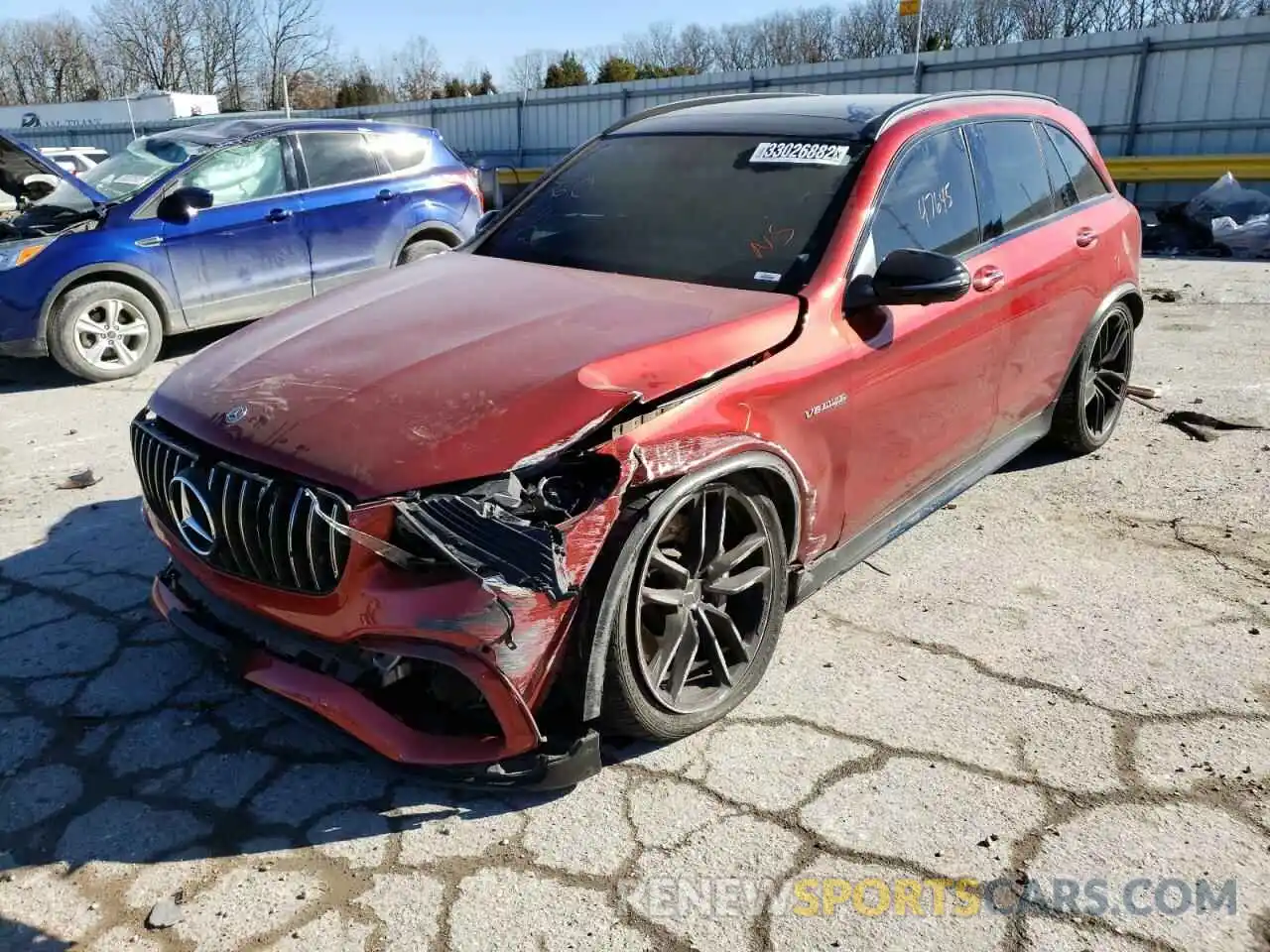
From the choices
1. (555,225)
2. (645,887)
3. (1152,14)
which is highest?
(1152,14)

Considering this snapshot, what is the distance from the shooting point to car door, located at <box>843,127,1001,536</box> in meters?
3.23

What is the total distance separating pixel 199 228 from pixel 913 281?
19.0 feet

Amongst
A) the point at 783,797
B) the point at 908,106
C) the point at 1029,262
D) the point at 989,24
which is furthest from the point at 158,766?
the point at 989,24

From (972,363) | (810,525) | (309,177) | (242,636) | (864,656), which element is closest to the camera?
(242,636)

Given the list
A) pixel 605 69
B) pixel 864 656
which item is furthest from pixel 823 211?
pixel 605 69

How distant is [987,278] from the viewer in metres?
3.75

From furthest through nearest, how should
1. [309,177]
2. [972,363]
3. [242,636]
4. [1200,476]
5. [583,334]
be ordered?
[309,177] → [1200,476] → [972,363] → [583,334] → [242,636]

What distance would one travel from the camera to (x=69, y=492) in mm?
4898

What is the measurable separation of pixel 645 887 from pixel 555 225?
2.52m

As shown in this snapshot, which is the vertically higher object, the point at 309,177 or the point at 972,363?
the point at 309,177

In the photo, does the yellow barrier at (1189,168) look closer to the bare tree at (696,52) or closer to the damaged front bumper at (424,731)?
the damaged front bumper at (424,731)

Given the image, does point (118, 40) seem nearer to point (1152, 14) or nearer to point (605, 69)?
point (605, 69)

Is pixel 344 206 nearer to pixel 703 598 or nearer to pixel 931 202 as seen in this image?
pixel 931 202

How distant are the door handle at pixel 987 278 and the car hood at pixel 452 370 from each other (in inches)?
40.8
